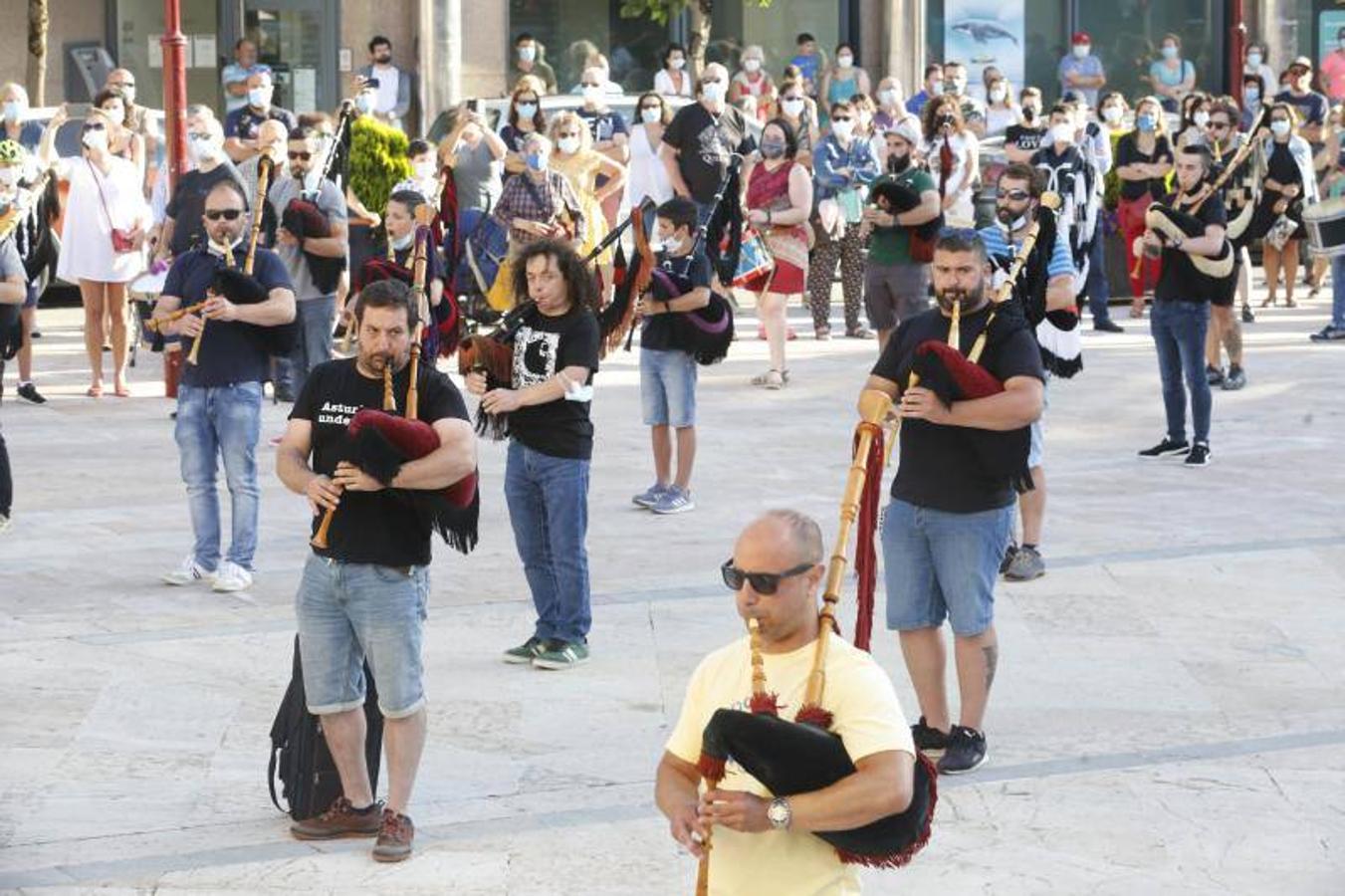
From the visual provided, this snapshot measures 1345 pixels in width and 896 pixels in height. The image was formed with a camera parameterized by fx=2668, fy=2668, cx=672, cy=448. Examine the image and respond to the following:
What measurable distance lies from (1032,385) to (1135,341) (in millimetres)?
12308

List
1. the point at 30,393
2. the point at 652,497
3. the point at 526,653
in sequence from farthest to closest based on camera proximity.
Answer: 1. the point at 30,393
2. the point at 652,497
3. the point at 526,653

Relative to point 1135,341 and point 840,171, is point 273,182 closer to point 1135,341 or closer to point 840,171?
A: point 840,171

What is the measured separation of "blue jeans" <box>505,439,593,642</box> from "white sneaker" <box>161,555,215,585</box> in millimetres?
2102

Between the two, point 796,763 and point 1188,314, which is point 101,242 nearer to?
point 1188,314

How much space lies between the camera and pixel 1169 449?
1555cm

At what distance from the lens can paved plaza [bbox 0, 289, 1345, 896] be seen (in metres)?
8.16

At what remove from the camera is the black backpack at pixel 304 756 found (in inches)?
331

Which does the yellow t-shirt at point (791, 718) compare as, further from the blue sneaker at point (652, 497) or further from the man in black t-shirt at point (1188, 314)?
the man in black t-shirt at point (1188, 314)

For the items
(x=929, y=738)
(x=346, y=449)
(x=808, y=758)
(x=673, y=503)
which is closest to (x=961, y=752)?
(x=929, y=738)

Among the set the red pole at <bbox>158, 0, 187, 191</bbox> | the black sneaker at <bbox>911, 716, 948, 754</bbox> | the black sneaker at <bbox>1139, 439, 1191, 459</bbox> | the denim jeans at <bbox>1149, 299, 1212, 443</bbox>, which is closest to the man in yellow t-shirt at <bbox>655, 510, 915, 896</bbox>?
the black sneaker at <bbox>911, 716, 948, 754</bbox>

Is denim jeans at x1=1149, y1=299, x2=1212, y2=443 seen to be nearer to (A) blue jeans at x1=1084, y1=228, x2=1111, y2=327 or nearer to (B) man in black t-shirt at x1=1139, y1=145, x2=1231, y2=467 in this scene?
(B) man in black t-shirt at x1=1139, y1=145, x2=1231, y2=467

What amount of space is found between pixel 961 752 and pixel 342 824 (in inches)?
83.8

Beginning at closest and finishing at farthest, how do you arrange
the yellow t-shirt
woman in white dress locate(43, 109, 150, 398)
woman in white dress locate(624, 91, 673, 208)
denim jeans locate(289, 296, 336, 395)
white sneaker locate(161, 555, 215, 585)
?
the yellow t-shirt
white sneaker locate(161, 555, 215, 585)
denim jeans locate(289, 296, 336, 395)
woman in white dress locate(43, 109, 150, 398)
woman in white dress locate(624, 91, 673, 208)

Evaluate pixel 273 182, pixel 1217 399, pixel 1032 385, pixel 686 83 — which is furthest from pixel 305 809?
pixel 686 83
